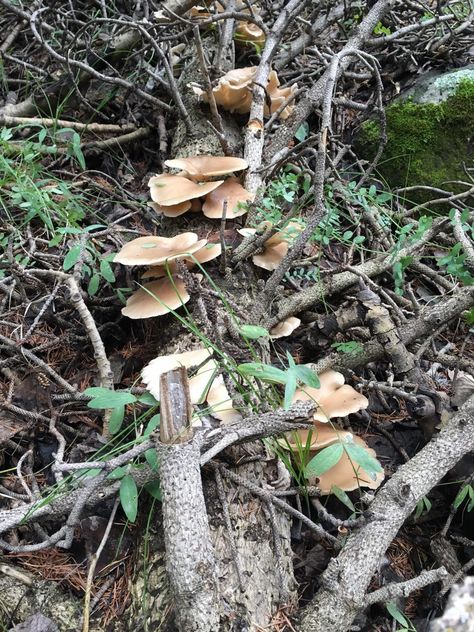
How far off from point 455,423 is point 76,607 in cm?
178

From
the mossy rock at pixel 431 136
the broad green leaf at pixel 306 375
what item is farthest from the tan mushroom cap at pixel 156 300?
the mossy rock at pixel 431 136

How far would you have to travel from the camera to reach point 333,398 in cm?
253

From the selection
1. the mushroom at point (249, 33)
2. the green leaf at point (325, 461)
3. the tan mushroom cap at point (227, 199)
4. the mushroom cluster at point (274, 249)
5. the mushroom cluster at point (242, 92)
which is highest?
the mushroom at point (249, 33)

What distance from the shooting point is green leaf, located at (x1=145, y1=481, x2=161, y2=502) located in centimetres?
200

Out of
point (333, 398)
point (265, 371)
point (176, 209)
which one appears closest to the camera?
point (265, 371)

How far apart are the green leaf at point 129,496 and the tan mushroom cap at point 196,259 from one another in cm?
129

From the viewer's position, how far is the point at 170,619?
5.88ft

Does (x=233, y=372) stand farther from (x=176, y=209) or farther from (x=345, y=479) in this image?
(x=176, y=209)

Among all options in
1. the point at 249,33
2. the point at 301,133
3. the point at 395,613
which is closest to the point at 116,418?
the point at 395,613

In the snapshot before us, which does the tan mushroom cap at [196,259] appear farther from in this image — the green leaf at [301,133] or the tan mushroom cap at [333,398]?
the green leaf at [301,133]

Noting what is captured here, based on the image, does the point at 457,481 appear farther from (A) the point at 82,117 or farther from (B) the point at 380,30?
(B) the point at 380,30

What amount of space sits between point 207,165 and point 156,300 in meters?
1.08

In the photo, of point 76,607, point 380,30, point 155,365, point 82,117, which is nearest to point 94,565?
point 76,607

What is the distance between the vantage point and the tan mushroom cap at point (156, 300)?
2.72 metres
